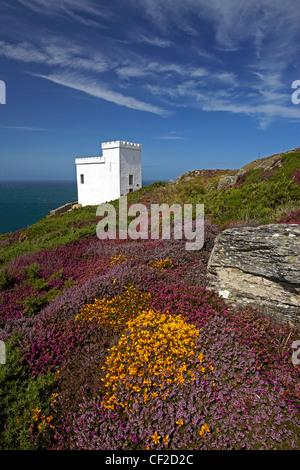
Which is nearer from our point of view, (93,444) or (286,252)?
(93,444)

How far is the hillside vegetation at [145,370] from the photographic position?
132 inches

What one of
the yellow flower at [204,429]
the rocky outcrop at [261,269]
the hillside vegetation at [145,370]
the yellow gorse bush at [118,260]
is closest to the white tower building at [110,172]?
the yellow gorse bush at [118,260]

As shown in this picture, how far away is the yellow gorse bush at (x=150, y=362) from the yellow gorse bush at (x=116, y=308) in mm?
563

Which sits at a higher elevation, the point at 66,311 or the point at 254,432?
the point at 66,311

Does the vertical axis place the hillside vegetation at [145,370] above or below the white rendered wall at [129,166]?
below

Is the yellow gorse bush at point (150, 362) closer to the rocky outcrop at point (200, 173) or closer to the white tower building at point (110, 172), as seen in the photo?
the white tower building at point (110, 172)

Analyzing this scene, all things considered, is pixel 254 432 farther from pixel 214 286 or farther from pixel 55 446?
pixel 214 286

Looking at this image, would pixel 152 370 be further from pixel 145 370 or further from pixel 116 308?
pixel 116 308

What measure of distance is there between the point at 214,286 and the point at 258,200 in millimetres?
7138

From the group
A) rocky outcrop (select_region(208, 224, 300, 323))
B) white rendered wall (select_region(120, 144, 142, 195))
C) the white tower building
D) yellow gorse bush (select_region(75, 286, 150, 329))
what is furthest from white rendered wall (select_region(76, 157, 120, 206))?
yellow gorse bush (select_region(75, 286, 150, 329))

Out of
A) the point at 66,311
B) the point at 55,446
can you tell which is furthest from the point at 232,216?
the point at 55,446

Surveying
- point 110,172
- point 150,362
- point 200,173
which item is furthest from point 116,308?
point 200,173
